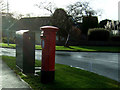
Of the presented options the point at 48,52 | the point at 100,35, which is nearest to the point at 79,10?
the point at 100,35

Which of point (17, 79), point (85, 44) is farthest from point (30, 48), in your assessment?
point (85, 44)

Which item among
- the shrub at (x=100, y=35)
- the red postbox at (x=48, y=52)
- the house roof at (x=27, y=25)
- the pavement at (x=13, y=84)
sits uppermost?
the house roof at (x=27, y=25)

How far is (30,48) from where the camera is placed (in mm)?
7590

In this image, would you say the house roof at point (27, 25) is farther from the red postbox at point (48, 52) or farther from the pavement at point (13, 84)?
the red postbox at point (48, 52)

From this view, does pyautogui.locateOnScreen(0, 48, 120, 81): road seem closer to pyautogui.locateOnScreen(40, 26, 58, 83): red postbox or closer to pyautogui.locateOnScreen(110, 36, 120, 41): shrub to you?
pyautogui.locateOnScreen(40, 26, 58, 83): red postbox

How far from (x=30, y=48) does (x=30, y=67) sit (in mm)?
787

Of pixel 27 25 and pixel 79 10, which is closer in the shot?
pixel 79 10

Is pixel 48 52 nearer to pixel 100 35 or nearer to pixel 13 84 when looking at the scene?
pixel 13 84

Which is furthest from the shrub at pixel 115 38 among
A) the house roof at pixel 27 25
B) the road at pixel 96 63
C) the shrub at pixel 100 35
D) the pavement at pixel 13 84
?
the pavement at pixel 13 84

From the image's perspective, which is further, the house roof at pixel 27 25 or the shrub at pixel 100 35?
the house roof at pixel 27 25

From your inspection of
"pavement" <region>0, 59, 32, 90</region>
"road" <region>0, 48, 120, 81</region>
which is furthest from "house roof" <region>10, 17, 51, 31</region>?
"pavement" <region>0, 59, 32, 90</region>

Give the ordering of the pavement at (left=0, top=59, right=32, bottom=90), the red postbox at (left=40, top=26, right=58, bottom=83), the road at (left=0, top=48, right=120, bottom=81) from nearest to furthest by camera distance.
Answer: the pavement at (left=0, top=59, right=32, bottom=90), the red postbox at (left=40, top=26, right=58, bottom=83), the road at (left=0, top=48, right=120, bottom=81)

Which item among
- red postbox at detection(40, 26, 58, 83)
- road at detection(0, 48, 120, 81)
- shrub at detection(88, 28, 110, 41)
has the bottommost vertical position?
road at detection(0, 48, 120, 81)

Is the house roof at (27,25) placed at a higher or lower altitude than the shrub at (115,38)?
higher
